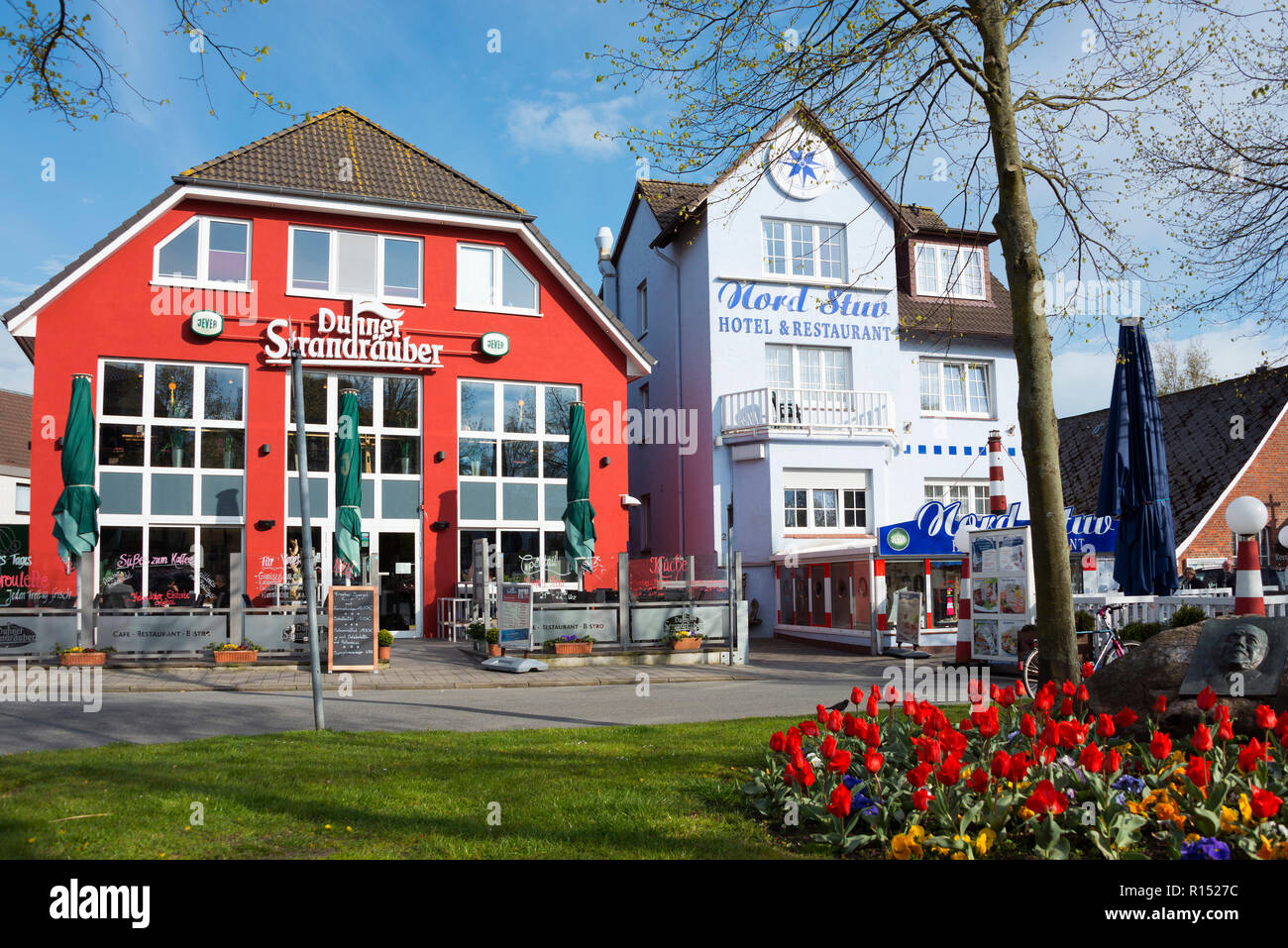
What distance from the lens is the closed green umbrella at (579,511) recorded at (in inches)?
758

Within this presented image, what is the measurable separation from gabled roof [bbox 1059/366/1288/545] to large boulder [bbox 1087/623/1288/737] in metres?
20.7

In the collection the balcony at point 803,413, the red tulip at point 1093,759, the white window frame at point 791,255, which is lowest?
the red tulip at point 1093,759

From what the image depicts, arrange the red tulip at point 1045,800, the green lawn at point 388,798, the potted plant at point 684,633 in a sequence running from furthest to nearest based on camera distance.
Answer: the potted plant at point 684,633
the green lawn at point 388,798
the red tulip at point 1045,800

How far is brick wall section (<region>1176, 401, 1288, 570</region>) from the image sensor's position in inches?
1061

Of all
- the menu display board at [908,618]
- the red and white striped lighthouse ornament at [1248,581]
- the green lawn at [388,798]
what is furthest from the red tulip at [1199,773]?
the menu display board at [908,618]

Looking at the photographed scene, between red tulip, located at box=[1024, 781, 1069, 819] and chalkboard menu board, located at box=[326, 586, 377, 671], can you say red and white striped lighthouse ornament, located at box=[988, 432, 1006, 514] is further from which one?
red tulip, located at box=[1024, 781, 1069, 819]

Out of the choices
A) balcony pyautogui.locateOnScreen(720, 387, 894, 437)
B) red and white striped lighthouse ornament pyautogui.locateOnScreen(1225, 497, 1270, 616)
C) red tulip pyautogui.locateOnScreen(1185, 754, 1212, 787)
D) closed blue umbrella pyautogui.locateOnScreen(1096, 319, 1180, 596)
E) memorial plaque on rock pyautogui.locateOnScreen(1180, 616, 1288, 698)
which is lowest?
red tulip pyautogui.locateOnScreen(1185, 754, 1212, 787)

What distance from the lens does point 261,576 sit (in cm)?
2009

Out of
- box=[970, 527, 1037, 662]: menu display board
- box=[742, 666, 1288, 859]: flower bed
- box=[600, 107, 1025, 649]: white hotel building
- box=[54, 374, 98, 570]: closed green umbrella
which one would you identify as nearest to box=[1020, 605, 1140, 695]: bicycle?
box=[970, 527, 1037, 662]: menu display board

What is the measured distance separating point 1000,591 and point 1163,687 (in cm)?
902

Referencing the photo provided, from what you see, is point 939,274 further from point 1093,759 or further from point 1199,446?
point 1093,759

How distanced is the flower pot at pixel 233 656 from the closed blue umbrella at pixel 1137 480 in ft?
41.0

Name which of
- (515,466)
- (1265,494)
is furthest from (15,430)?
(1265,494)

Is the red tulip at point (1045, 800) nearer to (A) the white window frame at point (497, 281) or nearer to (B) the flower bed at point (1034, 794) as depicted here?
(B) the flower bed at point (1034, 794)
